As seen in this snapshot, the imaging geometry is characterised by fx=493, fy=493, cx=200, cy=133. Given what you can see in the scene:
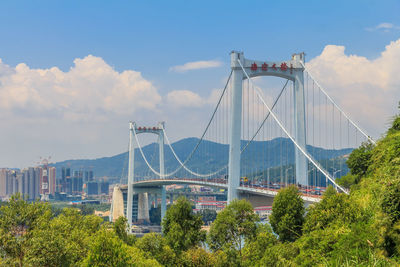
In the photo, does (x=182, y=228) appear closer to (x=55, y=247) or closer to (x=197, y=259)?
(x=197, y=259)

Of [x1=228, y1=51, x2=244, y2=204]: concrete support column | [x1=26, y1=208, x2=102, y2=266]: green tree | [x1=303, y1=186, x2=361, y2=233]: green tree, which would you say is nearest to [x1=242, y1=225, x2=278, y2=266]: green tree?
[x1=303, y1=186, x2=361, y2=233]: green tree

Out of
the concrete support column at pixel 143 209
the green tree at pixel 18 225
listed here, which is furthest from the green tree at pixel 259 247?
the concrete support column at pixel 143 209

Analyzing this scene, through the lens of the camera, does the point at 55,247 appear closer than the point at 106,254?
No

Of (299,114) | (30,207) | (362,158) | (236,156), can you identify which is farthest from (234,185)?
(30,207)

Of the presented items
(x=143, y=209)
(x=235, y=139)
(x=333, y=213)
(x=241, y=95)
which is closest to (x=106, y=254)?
(x=333, y=213)

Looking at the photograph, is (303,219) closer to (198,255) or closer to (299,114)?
(198,255)

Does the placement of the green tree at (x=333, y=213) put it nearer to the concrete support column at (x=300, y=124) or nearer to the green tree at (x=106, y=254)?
the green tree at (x=106, y=254)
